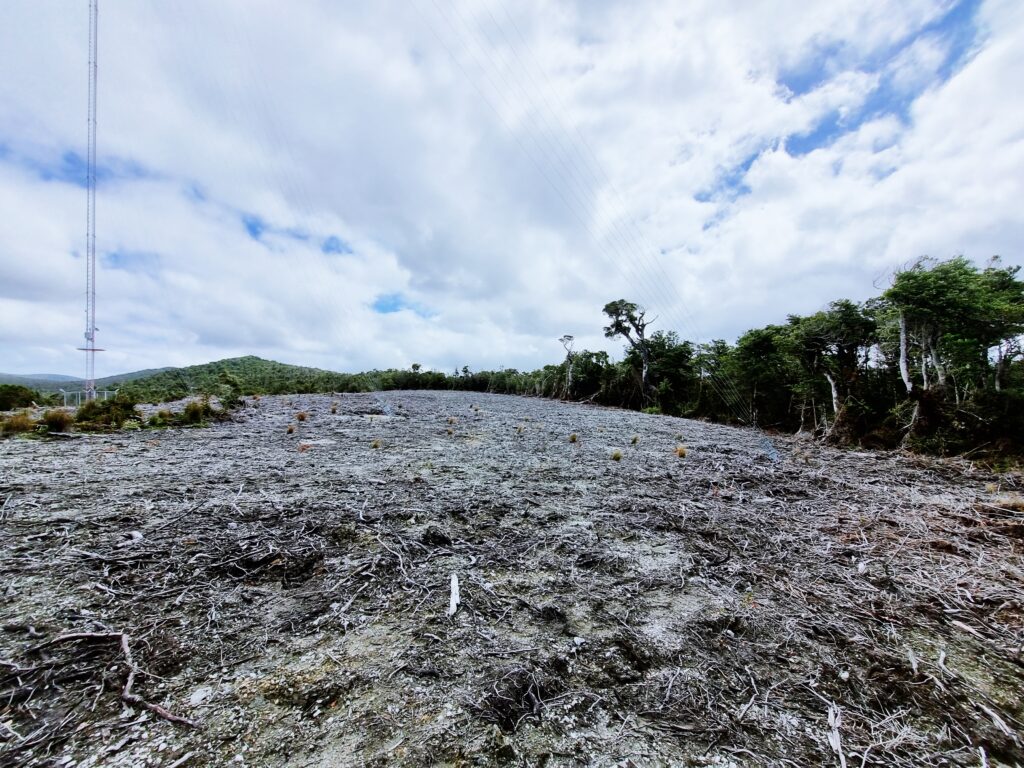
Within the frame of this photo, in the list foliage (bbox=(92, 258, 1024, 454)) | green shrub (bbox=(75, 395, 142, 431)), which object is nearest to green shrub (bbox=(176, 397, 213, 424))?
green shrub (bbox=(75, 395, 142, 431))

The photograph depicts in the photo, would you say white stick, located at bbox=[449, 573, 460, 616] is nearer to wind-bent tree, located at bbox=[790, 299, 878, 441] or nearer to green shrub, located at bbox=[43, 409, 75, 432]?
green shrub, located at bbox=[43, 409, 75, 432]

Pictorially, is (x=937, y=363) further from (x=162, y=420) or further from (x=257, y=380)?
(x=257, y=380)

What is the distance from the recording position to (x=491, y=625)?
7.23ft

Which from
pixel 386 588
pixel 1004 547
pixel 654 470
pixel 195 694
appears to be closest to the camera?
pixel 195 694

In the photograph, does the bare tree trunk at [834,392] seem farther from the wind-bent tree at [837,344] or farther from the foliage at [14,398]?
the foliage at [14,398]

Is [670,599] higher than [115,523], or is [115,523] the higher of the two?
[115,523]

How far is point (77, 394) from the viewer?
11695 mm

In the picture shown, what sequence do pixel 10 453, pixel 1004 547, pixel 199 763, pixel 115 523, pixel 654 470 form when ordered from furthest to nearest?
pixel 654 470 < pixel 10 453 < pixel 1004 547 < pixel 115 523 < pixel 199 763

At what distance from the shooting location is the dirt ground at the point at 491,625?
Answer: 151 cm

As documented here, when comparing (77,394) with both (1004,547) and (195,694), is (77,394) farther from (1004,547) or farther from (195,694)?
(1004,547)

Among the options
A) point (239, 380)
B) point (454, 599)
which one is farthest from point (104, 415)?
point (239, 380)

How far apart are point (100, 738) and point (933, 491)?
8.19m

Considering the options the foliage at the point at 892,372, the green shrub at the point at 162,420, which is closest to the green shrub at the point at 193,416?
the green shrub at the point at 162,420

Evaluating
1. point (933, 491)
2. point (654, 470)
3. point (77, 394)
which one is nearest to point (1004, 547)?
point (933, 491)
